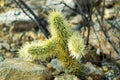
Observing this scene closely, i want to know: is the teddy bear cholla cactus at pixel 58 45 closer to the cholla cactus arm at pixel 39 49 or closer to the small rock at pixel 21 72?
the cholla cactus arm at pixel 39 49

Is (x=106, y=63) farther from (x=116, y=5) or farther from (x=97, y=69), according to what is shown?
(x=116, y=5)

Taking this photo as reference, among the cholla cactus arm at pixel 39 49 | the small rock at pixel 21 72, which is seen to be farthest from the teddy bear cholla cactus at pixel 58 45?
the small rock at pixel 21 72

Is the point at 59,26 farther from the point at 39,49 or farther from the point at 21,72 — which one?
the point at 21,72

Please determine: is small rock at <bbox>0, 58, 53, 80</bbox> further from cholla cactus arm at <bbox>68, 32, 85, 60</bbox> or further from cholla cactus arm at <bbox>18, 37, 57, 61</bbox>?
cholla cactus arm at <bbox>68, 32, 85, 60</bbox>

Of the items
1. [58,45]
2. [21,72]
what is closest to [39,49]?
[58,45]

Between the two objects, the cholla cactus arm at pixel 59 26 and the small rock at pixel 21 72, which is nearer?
the cholla cactus arm at pixel 59 26

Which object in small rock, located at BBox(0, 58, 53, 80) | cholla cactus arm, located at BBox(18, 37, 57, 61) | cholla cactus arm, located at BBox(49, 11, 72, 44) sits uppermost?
cholla cactus arm, located at BBox(49, 11, 72, 44)

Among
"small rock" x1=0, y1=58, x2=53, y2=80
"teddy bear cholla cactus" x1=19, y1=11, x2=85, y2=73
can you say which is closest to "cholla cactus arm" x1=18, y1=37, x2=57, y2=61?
"teddy bear cholla cactus" x1=19, y1=11, x2=85, y2=73

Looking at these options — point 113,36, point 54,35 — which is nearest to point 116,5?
point 113,36

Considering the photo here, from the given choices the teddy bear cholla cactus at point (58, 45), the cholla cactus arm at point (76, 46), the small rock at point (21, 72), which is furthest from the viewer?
the small rock at point (21, 72)
